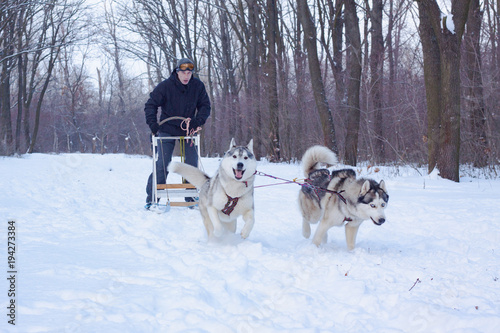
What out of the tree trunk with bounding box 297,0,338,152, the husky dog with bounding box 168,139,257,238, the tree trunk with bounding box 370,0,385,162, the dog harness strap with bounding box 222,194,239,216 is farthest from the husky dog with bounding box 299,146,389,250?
the tree trunk with bounding box 370,0,385,162

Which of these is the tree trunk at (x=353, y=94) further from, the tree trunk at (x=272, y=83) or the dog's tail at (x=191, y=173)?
the dog's tail at (x=191, y=173)

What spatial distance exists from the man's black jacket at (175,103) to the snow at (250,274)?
1331 millimetres

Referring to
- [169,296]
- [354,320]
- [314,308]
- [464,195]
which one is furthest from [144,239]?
[464,195]

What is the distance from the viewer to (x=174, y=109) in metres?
5.82

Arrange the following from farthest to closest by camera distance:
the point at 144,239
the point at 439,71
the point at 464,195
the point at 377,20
Result: the point at 377,20
the point at 439,71
the point at 464,195
the point at 144,239

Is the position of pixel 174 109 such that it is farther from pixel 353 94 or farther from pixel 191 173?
pixel 353 94

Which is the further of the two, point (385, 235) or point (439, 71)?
point (439, 71)

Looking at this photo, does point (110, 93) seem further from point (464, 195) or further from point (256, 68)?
point (464, 195)

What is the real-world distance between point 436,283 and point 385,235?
1.80 m

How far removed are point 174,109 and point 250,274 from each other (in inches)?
139

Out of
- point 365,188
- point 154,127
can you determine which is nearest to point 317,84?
point 154,127

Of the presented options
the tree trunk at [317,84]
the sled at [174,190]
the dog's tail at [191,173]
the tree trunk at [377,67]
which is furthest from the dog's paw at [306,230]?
the tree trunk at [377,67]

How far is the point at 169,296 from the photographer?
238 cm

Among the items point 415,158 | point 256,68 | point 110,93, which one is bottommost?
point 415,158
